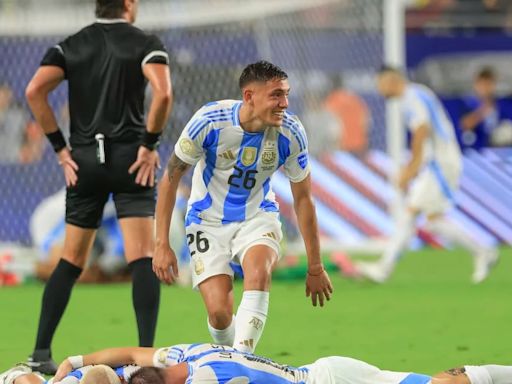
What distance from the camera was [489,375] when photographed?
5.84 metres

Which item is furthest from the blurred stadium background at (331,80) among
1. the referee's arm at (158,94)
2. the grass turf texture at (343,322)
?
the referee's arm at (158,94)

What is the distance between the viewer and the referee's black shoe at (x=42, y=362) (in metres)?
7.17

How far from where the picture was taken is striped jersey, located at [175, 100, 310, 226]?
6.73 metres

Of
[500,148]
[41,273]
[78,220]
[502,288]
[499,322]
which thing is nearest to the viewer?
[78,220]

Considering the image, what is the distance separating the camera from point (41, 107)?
748 cm

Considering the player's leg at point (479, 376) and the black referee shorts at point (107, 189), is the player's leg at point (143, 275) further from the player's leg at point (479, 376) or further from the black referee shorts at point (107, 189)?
the player's leg at point (479, 376)

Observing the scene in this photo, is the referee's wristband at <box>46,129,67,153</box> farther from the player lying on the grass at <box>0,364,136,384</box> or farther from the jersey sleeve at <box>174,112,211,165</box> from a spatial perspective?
the player lying on the grass at <box>0,364,136,384</box>

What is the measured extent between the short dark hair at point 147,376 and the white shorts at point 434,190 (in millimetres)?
7260

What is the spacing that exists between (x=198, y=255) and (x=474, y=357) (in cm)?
189

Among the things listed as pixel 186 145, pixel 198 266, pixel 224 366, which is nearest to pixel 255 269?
pixel 198 266

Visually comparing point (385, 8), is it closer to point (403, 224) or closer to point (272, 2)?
point (272, 2)

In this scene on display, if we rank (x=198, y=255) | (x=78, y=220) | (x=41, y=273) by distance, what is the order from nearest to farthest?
(x=198, y=255) < (x=78, y=220) < (x=41, y=273)

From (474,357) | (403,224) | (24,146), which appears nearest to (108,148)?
(474,357)

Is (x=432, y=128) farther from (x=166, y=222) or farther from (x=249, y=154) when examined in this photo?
(x=166, y=222)
